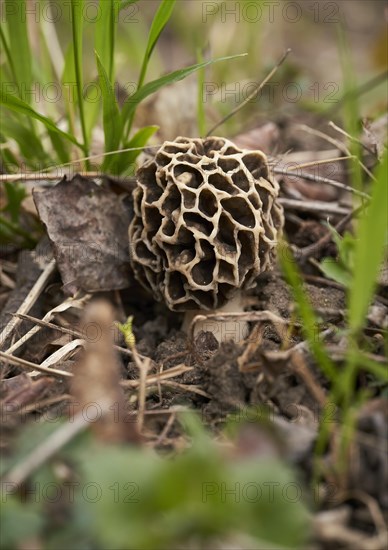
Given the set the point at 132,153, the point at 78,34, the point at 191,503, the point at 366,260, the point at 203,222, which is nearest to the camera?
the point at 191,503

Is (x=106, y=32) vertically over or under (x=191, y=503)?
over

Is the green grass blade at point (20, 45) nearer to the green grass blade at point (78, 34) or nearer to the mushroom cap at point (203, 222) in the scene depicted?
the green grass blade at point (78, 34)

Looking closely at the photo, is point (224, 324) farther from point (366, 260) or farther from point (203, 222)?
point (366, 260)

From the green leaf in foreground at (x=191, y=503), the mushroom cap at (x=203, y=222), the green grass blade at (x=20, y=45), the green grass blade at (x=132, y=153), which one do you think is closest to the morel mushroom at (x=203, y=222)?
the mushroom cap at (x=203, y=222)

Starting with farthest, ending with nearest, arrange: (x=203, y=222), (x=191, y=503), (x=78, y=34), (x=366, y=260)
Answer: (x=78, y=34), (x=203, y=222), (x=366, y=260), (x=191, y=503)

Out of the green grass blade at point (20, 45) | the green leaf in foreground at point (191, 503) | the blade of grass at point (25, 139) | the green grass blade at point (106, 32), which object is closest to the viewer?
the green leaf in foreground at point (191, 503)

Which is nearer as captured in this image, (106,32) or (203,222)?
(203,222)

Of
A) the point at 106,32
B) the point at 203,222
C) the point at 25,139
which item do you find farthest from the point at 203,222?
the point at 25,139
